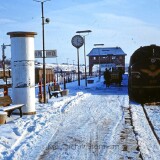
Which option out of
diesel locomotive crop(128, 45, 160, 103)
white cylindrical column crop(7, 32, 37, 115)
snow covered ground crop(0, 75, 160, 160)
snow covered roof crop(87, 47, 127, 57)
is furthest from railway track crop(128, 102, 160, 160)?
snow covered roof crop(87, 47, 127, 57)

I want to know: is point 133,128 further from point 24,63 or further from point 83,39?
point 83,39

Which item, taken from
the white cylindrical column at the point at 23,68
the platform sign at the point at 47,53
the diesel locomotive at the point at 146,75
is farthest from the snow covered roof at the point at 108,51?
the white cylindrical column at the point at 23,68

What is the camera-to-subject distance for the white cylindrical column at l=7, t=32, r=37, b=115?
1248 cm

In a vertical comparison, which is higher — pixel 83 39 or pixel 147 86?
pixel 83 39

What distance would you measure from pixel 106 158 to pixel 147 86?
10.7 metres

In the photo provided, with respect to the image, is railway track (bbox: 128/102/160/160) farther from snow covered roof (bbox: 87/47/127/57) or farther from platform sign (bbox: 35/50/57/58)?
snow covered roof (bbox: 87/47/127/57)

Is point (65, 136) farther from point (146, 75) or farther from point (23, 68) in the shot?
point (146, 75)

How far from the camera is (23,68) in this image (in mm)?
12703

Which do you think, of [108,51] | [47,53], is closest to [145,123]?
[47,53]

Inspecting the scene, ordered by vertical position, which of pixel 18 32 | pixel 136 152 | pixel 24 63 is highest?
pixel 18 32

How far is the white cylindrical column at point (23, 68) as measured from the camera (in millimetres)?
12477

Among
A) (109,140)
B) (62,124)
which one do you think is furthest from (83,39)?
(109,140)

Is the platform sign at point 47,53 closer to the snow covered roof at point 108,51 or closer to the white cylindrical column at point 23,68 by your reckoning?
the white cylindrical column at point 23,68

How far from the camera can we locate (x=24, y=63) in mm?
12680
